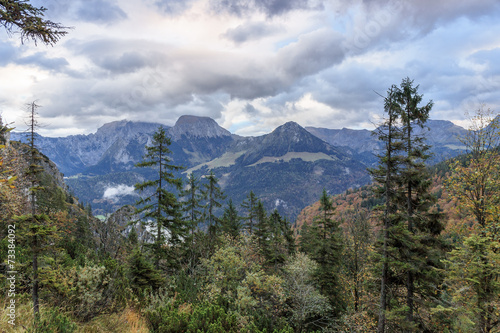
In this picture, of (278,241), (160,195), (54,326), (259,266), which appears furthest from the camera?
(278,241)

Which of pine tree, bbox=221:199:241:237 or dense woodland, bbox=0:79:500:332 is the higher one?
dense woodland, bbox=0:79:500:332

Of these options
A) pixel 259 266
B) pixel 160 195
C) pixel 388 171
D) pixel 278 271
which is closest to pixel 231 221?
pixel 278 271

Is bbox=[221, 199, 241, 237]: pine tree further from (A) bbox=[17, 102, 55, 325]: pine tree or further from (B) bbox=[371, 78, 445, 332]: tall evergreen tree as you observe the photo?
(A) bbox=[17, 102, 55, 325]: pine tree

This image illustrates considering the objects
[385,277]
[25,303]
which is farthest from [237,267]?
[25,303]

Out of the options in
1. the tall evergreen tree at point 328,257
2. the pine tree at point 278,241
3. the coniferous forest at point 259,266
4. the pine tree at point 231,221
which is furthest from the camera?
the pine tree at point 231,221

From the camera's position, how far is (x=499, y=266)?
10398 millimetres

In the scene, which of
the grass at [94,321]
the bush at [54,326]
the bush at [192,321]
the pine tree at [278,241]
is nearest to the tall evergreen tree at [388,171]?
the bush at [192,321]

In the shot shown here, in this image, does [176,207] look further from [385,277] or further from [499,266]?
[499,266]

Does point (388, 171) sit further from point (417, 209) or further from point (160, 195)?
point (160, 195)

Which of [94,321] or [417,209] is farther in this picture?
[417,209]

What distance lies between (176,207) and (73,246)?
1029cm

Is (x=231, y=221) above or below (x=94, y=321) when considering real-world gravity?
below

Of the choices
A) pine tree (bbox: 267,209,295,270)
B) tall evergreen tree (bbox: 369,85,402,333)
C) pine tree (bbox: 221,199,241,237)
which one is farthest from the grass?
pine tree (bbox: 221,199,241,237)

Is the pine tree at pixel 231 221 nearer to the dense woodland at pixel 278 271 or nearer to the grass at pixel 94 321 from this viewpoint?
the dense woodland at pixel 278 271
